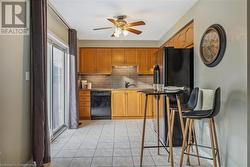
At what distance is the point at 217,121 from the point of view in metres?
2.82

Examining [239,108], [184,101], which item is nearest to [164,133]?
[184,101]

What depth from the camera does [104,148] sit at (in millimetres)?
3693

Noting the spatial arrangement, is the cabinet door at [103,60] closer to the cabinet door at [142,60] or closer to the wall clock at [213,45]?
the cabinet door at [142,60]

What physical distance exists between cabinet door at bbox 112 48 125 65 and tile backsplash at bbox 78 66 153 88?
1.14 ft

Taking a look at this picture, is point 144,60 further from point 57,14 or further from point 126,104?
point 57,14

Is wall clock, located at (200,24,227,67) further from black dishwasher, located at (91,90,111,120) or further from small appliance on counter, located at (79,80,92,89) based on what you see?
small appliance on counter, located at (79,80,92,89)

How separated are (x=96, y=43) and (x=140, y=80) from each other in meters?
1.90

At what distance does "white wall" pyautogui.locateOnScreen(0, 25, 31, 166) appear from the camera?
222 cm

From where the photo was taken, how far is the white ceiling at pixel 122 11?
11.7 feet

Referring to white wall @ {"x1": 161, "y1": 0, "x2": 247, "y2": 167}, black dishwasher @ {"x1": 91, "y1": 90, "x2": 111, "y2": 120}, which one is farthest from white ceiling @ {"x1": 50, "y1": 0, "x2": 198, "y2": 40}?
black dishwasher @ {"x1": 91, "y1": 90, "x2": 111, "y2": 120}

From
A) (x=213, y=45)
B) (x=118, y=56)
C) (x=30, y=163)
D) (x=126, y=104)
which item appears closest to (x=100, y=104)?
(x=126, y=104)

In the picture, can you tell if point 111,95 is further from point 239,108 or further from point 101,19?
point 239,108

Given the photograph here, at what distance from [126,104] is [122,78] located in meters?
1.07

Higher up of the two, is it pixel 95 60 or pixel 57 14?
pixel 57 14
